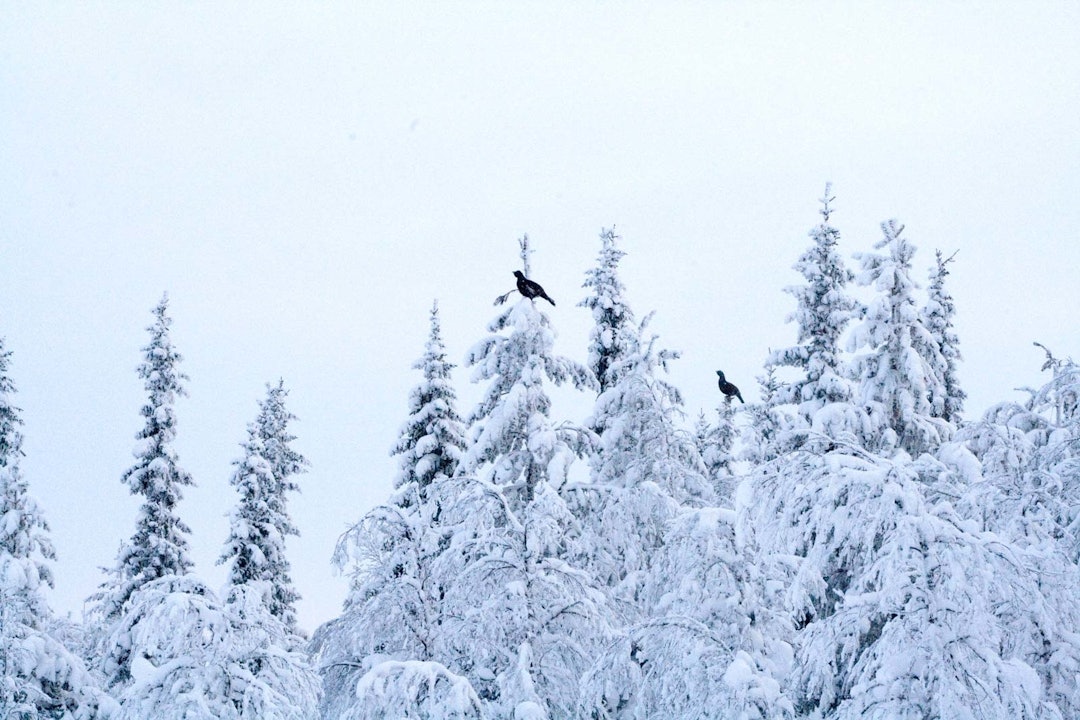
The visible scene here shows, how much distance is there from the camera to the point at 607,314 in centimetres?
2598

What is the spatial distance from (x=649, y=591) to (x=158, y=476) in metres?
22.8

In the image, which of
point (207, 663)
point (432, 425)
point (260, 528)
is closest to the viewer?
point (207, 663)

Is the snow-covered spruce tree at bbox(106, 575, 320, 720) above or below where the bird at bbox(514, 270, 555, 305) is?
below

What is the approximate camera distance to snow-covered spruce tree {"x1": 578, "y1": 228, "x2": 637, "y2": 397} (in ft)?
83.8

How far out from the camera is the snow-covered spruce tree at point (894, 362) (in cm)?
2288

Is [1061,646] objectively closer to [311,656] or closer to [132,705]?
[132,705]

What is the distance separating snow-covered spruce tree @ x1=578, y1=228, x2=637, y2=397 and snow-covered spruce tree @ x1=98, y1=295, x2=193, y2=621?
14159 millimetres

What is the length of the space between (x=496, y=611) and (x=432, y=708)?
2.53 m

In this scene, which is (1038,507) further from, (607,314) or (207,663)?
(607,314)

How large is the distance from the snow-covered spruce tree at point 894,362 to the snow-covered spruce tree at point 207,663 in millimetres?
16508

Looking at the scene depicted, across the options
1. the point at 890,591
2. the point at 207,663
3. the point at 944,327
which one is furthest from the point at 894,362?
the point at 207,663

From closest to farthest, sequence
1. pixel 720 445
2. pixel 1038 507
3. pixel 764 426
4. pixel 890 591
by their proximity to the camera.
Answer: pixel 890 591, pixel 1038 507, pixel 764 426, pixel 720 445

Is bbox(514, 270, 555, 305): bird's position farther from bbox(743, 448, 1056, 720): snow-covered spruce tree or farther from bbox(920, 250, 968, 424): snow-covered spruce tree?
bbox(920, 250, 968, 424): snow-covered spruce tree

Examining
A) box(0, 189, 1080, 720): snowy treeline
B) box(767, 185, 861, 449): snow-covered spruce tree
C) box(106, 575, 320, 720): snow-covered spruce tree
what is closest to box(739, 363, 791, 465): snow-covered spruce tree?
box(767, 185, 861, 449): snow-covered spruce tree
